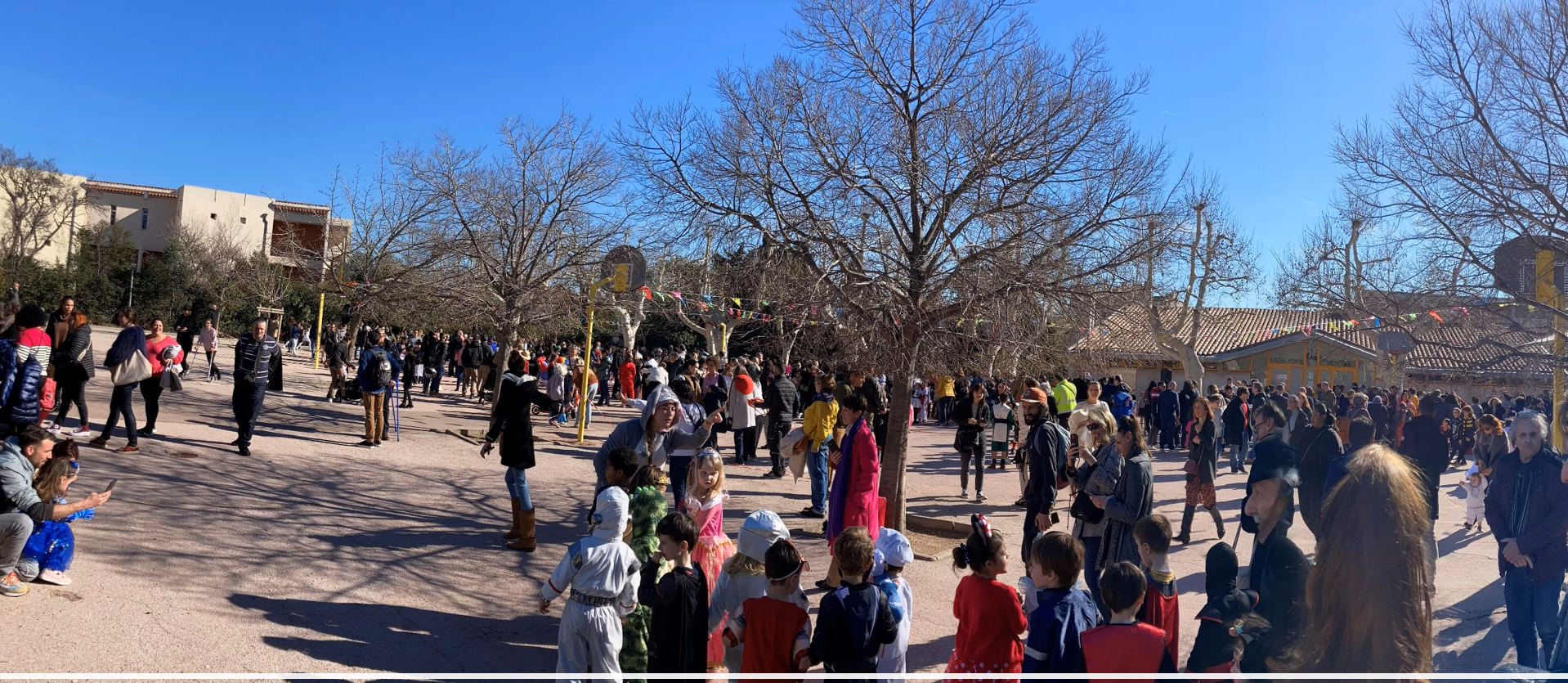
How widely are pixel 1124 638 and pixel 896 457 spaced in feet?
19.1

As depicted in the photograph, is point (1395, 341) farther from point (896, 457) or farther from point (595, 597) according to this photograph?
point (595, 597)

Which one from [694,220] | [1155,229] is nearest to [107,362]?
[694,220]

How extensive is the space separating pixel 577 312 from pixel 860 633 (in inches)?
539

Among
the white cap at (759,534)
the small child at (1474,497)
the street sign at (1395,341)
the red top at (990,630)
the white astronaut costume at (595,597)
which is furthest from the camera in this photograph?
the street sign at (1395,341)

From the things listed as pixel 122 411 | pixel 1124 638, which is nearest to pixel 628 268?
pixel 122 411

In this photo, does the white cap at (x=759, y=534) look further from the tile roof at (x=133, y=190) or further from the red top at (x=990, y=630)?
the tile roof at (x=133, y=190)

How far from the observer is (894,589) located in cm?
417

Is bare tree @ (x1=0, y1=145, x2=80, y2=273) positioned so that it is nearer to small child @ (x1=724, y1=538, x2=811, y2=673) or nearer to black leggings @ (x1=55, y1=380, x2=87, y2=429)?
black leggings @ (x1=55, y1=380, x2=87, y2=429)

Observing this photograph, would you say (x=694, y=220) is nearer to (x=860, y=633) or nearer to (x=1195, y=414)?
(x=860, y=633)

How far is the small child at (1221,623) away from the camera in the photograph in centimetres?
307

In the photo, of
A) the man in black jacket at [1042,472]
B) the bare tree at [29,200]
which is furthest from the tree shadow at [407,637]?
the bare tree at [29,200]

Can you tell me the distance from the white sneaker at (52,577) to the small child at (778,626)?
4.50m

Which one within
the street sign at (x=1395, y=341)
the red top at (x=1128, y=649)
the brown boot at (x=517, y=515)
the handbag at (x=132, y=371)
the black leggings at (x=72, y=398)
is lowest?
the brown boot at (x=517, y=515)

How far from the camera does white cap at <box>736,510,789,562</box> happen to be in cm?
439
